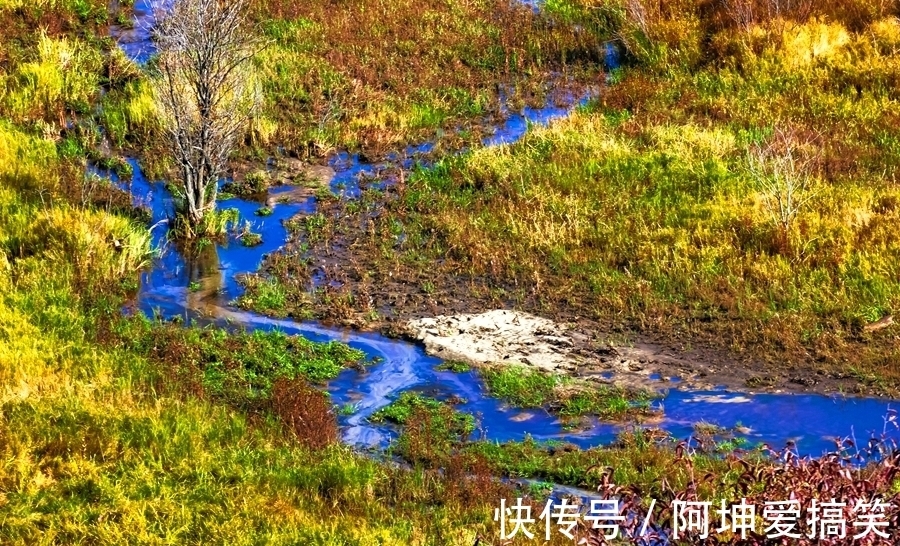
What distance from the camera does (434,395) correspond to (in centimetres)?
1164

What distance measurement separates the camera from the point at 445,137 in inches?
779

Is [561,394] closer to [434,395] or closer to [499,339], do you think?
[434,395]

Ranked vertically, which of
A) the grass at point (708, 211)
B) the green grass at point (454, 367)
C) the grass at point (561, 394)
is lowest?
the grass at point (561, 394)

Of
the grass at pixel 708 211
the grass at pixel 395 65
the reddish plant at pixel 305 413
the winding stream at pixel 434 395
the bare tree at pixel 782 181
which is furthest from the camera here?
the grass at pixel 395 65

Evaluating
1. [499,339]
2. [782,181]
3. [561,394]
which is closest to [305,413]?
[561,394]

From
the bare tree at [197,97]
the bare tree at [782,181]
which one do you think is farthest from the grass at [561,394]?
the bare tree at [197,97]

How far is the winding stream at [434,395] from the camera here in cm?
1084

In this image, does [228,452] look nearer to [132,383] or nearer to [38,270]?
[132,383]

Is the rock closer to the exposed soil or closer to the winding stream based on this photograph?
the exposed soil

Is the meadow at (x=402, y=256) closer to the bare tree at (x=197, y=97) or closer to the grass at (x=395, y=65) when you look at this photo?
the grass at (x=395, y=65)

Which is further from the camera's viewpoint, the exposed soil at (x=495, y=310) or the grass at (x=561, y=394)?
the exposed soil at (x=495, y=310)

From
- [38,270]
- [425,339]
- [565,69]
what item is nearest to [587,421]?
[425,339]

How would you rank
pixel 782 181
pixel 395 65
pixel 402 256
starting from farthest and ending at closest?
pixel 395 65 → pixel 782 181 → pixel 402 256

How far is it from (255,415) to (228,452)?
1.12m
